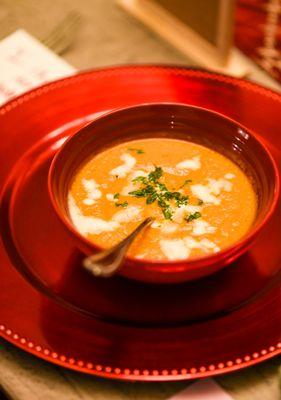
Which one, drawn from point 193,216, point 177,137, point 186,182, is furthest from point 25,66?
point 193,216

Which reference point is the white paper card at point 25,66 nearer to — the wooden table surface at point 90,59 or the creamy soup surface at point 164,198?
the wooden table surface at point 90,59

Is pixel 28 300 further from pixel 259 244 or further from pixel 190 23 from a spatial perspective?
pixel 190 23

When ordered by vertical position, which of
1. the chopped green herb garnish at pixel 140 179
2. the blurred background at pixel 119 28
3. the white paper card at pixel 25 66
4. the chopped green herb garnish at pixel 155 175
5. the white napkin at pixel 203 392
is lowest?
the white napkin at pixel 203 392

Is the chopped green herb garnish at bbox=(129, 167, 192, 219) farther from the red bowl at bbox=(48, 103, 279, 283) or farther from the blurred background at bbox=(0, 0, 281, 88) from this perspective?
the blurred background at bbox=(0, 0, 281, 88)

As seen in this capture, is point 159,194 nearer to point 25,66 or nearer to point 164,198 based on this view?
point 164,198

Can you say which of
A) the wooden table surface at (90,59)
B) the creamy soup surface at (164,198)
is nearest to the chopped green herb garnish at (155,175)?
the creamy soup surface at (164,198)

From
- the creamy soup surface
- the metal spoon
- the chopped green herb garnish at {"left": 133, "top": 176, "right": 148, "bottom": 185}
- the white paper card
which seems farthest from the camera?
the white paper card

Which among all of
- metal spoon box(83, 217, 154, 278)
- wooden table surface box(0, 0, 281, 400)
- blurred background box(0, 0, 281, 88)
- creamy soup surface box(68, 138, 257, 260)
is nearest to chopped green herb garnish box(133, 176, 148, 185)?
creamy soup surface box(68, 138, 257, 260)
